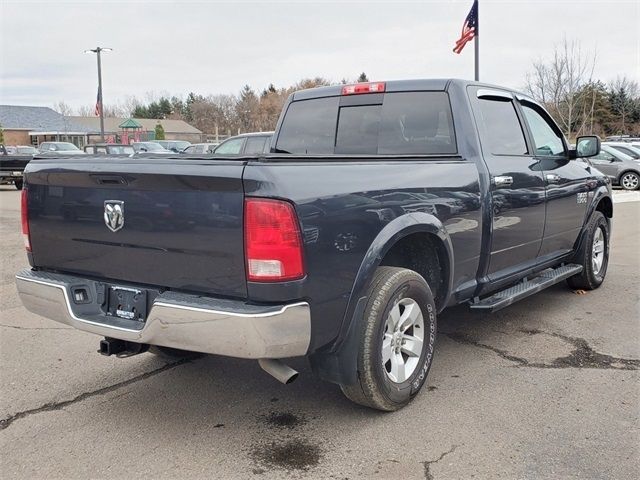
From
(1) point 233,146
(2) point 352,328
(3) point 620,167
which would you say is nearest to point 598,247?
(2) point 352,328

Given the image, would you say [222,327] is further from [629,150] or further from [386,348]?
[629,150]

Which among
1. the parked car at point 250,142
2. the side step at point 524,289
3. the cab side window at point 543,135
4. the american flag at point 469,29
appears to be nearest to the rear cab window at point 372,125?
the side step at point 524,289

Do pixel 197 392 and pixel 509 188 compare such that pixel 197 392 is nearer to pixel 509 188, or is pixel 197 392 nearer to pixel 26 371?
pixel 26 371

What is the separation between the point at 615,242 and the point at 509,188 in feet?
20.9

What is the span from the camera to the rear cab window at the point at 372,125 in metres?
4.57

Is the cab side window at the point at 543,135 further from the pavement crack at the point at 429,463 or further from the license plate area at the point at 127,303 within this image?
the license plate area at the point at 127,303

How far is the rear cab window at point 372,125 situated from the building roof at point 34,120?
7257 centimetres

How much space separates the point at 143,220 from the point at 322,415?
1545 mm

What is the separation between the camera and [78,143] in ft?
241

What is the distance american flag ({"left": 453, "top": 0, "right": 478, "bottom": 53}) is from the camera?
17.1m

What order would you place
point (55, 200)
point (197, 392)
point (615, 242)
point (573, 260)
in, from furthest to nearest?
point (615, 242) < point (573, 260) < point (197, 392) < point (55, 200)

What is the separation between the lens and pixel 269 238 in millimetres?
2887

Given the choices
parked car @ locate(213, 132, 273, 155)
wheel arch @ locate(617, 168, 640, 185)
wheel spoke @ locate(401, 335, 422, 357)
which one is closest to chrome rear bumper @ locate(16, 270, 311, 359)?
wheel spoke @ locate(401, 335, 422, 357)

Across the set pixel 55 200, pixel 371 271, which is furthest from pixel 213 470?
pixel 55 200
